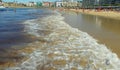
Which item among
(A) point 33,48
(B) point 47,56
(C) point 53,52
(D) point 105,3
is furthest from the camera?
(D) point 105,3

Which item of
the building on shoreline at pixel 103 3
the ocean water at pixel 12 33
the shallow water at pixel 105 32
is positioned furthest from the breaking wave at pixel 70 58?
the building on shoreline at pixel 103 3

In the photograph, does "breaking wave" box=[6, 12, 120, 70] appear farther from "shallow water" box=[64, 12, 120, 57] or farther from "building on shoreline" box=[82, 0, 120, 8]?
"building on shoreline" box=[82, 0, 120, 8]

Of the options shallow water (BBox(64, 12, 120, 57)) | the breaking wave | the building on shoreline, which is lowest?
shallow water (BBox(64, 12, 120, 57))

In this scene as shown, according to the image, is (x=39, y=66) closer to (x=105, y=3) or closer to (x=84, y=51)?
(x=84, y=51)

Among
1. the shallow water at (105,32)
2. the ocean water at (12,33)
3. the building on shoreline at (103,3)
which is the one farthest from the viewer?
the building on shoreline at (103,3)

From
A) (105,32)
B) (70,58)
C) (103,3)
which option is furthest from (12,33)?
(103,3)

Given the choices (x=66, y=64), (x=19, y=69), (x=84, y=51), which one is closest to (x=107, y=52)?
(x=84, y=51)

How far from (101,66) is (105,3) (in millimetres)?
142058

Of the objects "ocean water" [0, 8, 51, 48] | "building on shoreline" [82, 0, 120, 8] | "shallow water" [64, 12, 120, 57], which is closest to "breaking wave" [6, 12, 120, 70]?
"shallow water" [64, 12, 120, 57]

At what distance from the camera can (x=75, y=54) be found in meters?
16.6

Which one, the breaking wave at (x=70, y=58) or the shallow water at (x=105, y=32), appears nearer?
the breaking wave at (x=70, y=58)

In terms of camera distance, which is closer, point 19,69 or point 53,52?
point 19,69

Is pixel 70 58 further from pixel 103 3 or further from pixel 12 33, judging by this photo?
pixel 103 3

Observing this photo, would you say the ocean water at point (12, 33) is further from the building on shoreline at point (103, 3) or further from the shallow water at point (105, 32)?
the building on shoreline at point (103, 3)
